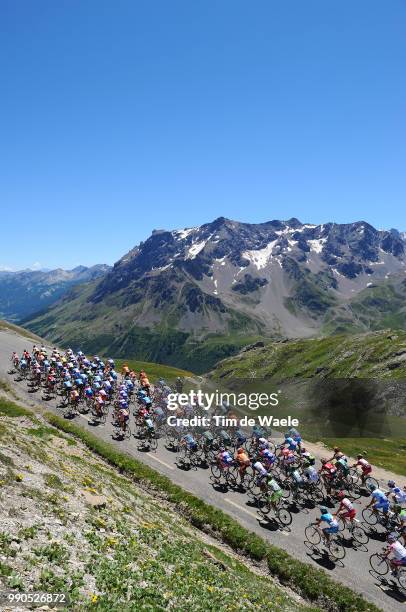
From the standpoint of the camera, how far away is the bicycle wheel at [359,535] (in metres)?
29.4

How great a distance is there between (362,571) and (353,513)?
3681mm

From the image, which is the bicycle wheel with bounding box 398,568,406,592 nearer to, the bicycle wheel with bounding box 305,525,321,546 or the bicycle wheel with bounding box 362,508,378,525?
the bicycle wheel with bounding box 305,525,321,546

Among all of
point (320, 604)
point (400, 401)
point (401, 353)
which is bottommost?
point (320, 604)

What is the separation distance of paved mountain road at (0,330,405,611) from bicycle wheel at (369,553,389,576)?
0.40 meters

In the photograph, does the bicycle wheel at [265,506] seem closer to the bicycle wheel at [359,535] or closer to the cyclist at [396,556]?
the bicycle wheel at [359,535]

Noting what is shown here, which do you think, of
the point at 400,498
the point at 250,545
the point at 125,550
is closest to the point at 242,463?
the point at 250,545

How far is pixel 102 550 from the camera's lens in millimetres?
15805

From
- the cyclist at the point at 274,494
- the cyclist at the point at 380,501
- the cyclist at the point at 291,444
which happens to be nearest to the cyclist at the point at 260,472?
the cyclist at the point at 274,494

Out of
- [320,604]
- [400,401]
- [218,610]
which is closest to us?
[218,610]

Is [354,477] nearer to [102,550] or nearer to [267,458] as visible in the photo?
[267,458]

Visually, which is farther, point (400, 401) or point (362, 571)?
point (400, 401)

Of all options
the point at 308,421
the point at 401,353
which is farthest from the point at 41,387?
the point at 401,353

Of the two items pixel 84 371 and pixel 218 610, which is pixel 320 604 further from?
pixel 84 371

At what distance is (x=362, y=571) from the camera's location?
2606 centimetres
